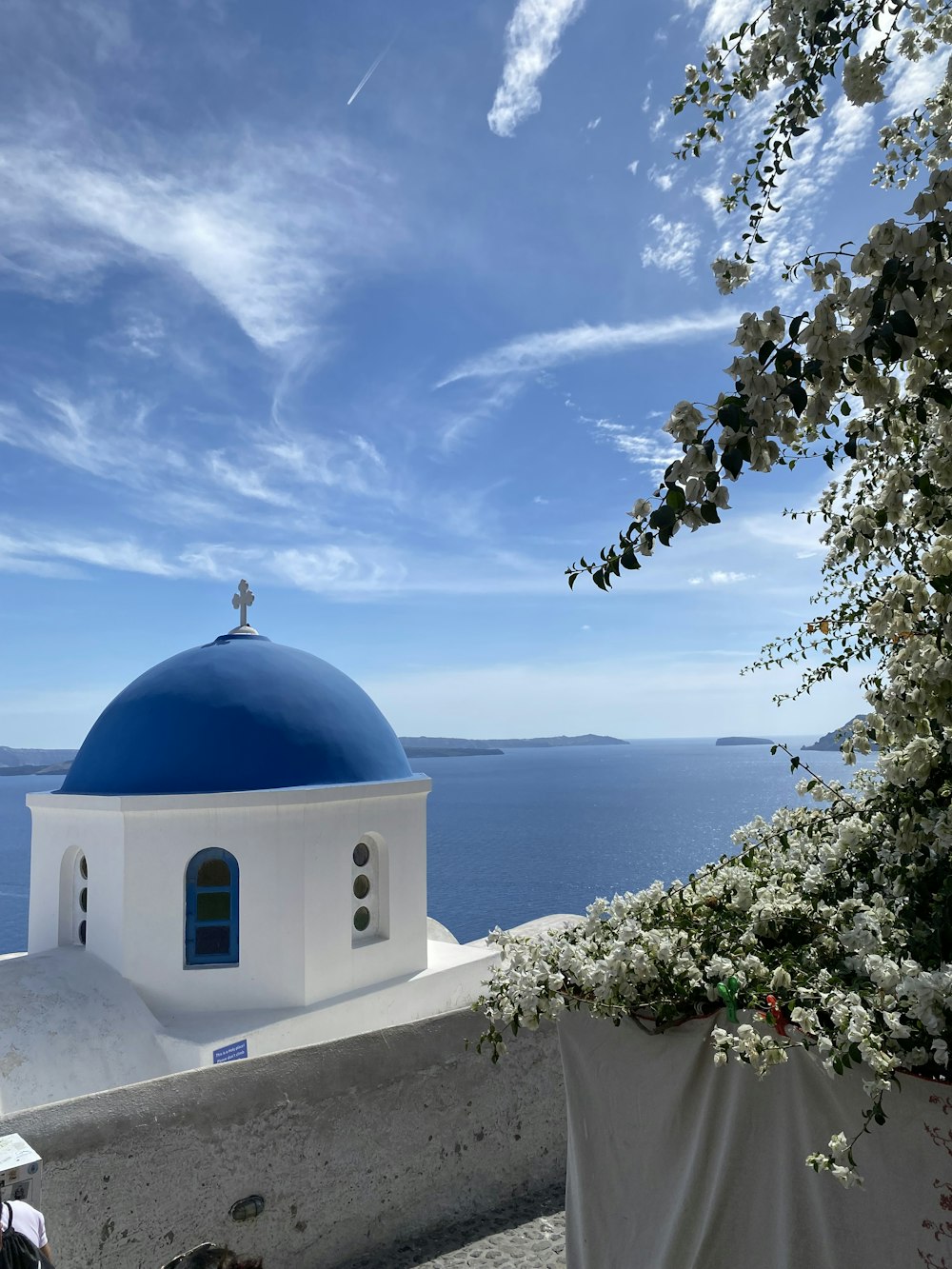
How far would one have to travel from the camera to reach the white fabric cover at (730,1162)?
3.13 meters

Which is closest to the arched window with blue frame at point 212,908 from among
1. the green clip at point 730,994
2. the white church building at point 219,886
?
the white church building at point 219,886

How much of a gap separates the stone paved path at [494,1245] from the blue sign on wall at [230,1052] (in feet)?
6.89

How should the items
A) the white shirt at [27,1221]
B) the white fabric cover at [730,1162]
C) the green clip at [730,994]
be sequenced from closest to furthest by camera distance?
the white fabric cover at [730,1162], the green clip at [730,994], the white shirt at [27,1221]

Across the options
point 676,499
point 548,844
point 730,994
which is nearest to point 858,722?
point 730,994

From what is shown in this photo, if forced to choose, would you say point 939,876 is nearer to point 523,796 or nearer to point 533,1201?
point 533,1201

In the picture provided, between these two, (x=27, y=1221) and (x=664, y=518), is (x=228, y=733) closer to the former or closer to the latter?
(x=27, y=1221)

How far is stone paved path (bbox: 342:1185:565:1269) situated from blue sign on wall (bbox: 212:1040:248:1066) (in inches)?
82.7

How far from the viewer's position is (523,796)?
446ft

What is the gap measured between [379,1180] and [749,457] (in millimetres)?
6334

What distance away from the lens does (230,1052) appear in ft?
25.6

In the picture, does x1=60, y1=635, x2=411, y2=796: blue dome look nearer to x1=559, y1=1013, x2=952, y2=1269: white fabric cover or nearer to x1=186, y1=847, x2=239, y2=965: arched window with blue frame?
x1=186, y1=847, x2=239, y2=965: arched window with blue frame

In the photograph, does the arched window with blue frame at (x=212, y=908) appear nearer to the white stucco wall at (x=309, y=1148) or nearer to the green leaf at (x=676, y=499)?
the white stucco wall at (x=309, y=1148)

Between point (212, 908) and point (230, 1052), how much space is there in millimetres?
1371

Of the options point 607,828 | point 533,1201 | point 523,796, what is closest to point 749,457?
point 533,1201
